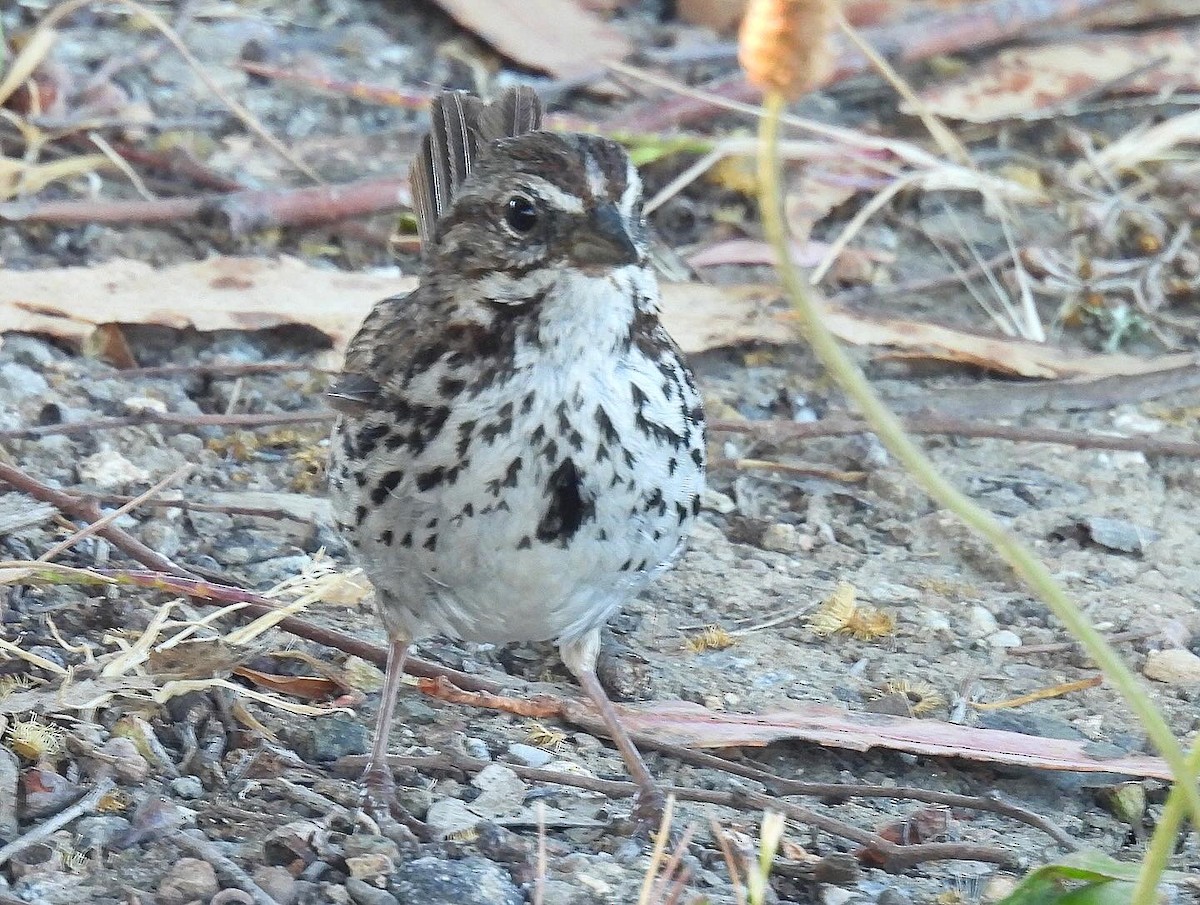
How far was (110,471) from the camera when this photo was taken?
4477 millimetres

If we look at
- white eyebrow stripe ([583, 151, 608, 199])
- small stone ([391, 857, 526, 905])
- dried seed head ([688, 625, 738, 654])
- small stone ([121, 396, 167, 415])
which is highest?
white eyebrow stripe ([583, 151, 608, 199])

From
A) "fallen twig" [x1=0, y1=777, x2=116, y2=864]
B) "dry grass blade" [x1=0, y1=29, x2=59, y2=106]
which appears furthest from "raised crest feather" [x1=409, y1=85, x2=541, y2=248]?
"dry grass blade" [x1=0, y1=29, x2=59, y2=106]

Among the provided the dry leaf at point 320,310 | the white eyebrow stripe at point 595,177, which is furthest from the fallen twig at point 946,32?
the white eyebrow stripe at point 595,177

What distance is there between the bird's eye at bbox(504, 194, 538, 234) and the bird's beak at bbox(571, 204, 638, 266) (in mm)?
106

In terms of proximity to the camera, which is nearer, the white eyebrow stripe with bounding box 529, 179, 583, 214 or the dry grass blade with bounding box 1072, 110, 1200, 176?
the white eyebrow stripe with bounding box 529, 179, 583, 214

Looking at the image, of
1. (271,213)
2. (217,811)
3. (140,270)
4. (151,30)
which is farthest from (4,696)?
(151,30)

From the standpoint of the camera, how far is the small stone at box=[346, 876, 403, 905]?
10.0 feet

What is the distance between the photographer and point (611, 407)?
10.8 feet

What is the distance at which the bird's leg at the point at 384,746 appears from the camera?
11.0 feet

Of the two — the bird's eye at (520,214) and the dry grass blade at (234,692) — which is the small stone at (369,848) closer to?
the dry grass blade at (234,692)

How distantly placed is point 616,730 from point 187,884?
984mm

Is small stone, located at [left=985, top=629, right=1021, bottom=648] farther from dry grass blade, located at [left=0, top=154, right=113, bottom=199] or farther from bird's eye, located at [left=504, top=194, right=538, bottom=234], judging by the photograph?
dry grass blade, located at [left=0, top=154, right=113, bottom=199]

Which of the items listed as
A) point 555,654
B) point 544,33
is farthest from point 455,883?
point 544,33

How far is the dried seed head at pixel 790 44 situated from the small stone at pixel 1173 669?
241cm
